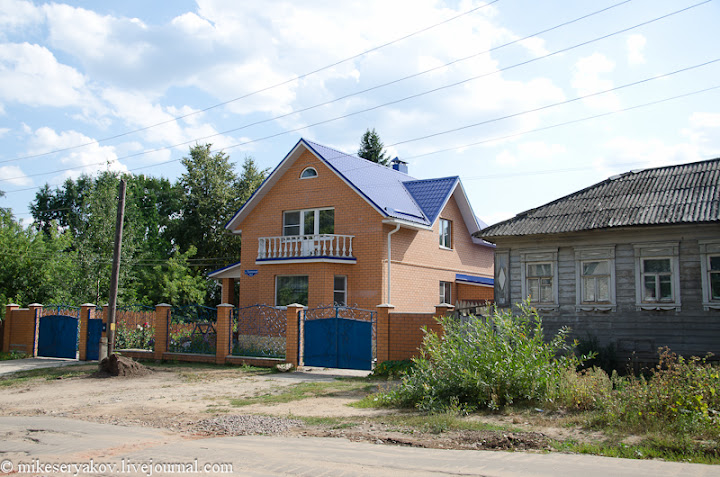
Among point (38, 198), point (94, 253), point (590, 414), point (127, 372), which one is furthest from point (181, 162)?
point (590, 414)

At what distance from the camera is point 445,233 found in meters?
27.6

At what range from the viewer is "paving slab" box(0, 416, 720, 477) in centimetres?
671

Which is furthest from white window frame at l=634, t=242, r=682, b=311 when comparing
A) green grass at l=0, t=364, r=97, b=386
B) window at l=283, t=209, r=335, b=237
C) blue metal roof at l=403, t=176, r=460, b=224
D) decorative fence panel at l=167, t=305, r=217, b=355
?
green grass at l=0, t=364, r=97, b=386

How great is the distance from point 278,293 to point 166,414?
13.5 metres

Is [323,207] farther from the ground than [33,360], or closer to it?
farther from the ground

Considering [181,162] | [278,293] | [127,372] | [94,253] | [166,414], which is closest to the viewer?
[166,414]

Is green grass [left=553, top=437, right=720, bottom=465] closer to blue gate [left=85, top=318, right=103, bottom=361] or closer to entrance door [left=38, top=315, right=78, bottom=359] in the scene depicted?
blue gate [left=85, top=318, right=103, bottom=361]

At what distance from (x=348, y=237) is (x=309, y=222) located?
233cm

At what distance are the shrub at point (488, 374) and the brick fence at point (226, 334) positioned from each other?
3106mm

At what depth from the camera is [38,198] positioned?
51.9 meters

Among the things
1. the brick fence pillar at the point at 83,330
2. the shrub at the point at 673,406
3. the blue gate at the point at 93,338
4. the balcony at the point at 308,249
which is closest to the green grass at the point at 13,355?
the brick fence pillar at the point at 83,330

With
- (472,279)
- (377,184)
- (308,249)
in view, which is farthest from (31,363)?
(472,279)

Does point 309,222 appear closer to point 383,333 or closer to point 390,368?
point 383,333

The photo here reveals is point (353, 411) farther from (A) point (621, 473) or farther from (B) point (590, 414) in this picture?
(A) point (621, 473)
